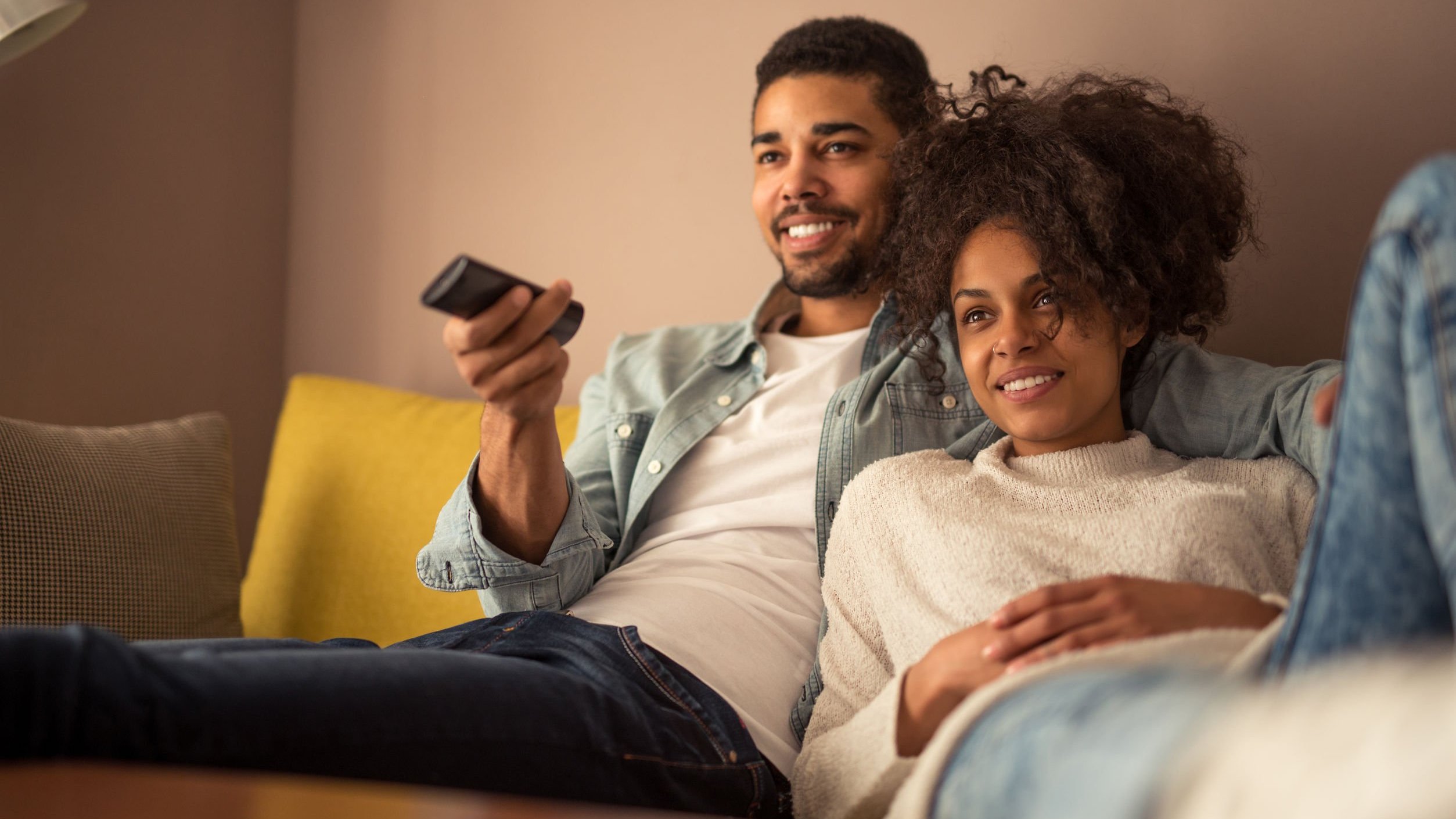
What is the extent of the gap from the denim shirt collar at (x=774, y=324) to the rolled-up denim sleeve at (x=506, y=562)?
0.37 meters

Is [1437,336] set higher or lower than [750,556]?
higher

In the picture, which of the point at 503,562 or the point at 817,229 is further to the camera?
the point at 817,229

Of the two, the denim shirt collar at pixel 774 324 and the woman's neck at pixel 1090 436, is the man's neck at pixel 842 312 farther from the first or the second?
the woman's neck at pixel 1090 436

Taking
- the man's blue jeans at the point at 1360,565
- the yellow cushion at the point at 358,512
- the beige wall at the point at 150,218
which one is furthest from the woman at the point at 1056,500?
the beige wall at the point at 150,218

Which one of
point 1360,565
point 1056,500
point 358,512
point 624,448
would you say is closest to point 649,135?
point 624,448

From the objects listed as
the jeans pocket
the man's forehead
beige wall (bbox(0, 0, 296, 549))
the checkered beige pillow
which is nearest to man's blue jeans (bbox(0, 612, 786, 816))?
the jeans pocket

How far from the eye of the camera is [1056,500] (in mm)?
1134

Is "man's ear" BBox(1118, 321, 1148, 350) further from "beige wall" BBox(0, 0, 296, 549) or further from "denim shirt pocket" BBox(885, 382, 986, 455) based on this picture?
"beige wall" BBox(0, 0, 296, 549)

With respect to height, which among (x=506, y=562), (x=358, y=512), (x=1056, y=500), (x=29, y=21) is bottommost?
(x=358, y=512)

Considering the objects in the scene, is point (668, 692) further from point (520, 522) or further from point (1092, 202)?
point (1092, 202)

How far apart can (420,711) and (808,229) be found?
963 mm

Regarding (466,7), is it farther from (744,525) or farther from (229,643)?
(229,643)

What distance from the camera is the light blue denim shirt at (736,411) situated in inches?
47.1

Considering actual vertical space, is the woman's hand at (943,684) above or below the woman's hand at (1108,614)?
below
